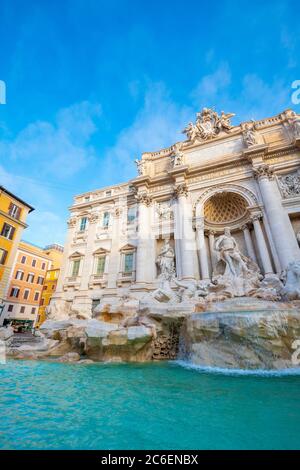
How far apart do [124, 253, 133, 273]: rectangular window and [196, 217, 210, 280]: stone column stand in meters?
5.57

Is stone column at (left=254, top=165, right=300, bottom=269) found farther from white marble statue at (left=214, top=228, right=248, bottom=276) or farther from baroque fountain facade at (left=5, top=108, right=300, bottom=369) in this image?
white marble statue at (left=214, top=228, right=248, bottom=276)

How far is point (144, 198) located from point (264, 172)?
8990 mm

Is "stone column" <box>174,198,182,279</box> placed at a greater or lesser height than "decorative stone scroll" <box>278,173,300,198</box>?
lesser

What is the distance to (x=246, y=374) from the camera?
5.20m

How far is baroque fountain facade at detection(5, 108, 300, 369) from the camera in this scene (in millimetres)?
6621

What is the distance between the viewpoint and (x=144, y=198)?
61.0 ft

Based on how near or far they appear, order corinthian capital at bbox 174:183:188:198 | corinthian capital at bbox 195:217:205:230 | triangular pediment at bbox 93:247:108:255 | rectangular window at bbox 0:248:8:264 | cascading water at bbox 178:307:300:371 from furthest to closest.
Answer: rectangular window at bbox 0:248:8:264, triangular pediment at bbox 93:247:108:255, corinthian capital at bbox 174:183:188:198, corinthian capital at bbox 195:217:205:230, cascading water at bbox 178:307:300:371

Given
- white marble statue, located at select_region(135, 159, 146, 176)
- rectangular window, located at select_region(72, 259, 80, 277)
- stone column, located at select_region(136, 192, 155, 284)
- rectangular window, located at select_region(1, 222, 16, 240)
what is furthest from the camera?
rectangular window, located at select_region(1, 222, 16, 240)

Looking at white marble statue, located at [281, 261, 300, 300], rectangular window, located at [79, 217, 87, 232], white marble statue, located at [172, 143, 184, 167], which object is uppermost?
white marble statue, located at [172, 143, 184, 167]

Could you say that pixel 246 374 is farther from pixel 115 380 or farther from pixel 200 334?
pixel 115 380

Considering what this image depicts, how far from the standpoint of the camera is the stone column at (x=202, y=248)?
14.8 meters

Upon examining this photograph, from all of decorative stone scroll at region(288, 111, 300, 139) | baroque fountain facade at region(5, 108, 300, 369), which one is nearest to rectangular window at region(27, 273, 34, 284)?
baroque fountain facade at region(5, 108, 300, 369)

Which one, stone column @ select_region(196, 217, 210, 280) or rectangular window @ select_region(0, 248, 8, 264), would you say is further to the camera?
rectangular window @ select_region(0, 248, 8, 264)

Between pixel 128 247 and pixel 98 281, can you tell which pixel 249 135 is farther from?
pixel 98 281
